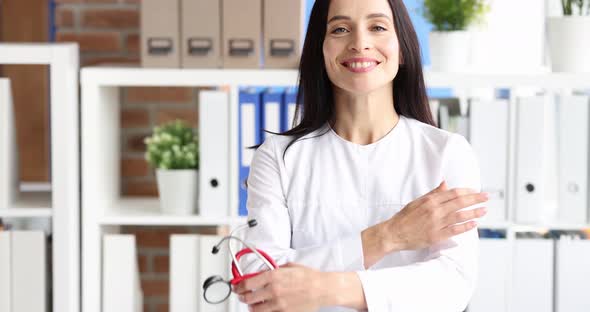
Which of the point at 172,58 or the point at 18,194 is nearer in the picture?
the point at 172,58

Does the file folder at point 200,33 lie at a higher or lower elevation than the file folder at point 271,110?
higher

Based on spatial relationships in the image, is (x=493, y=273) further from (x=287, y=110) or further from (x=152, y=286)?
(x=152, y=286)

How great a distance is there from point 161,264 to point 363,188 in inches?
62.2

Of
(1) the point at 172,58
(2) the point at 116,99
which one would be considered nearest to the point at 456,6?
(1) the point at 172,58

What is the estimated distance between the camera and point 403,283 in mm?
1343

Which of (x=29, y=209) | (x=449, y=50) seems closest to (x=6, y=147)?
(x=29, y=209)

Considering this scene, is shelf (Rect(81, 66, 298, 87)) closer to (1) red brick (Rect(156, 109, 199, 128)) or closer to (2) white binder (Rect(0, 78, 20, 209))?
(2) white binder (Rect(0, 78, 20, 209))

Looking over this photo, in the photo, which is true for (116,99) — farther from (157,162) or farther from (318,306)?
(318,306)

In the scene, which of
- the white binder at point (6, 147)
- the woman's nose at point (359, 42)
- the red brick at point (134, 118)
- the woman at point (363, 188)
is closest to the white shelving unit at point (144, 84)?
the white binder at point (6, 147)

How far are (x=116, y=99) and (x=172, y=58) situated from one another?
384mm

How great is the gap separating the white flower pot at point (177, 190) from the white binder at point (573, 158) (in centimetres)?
105

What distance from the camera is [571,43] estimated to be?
98.5 inches

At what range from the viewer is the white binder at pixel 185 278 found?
8.50ft

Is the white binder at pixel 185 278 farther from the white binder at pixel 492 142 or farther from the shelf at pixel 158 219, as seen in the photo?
the white binder at pixel 492 142
